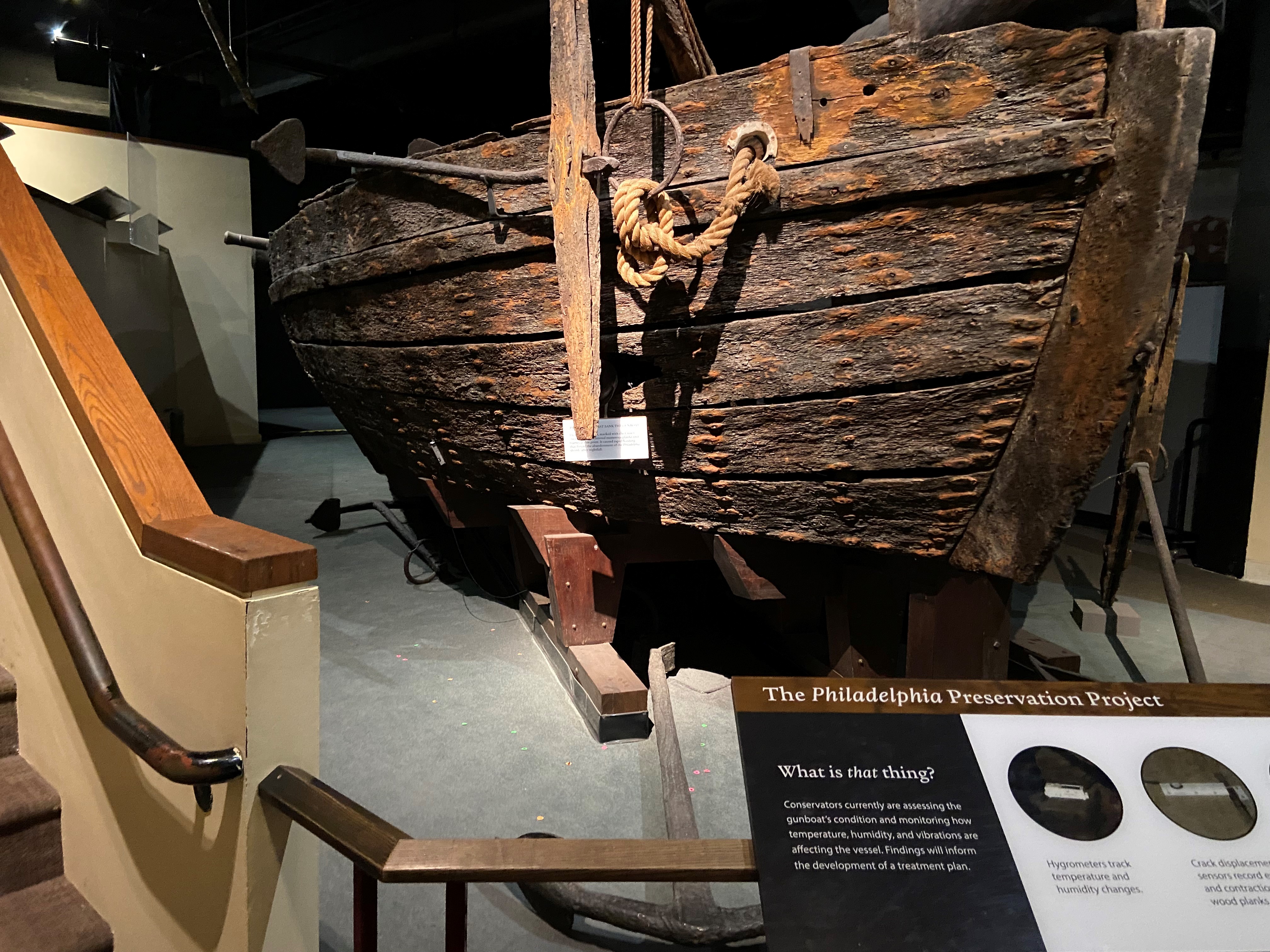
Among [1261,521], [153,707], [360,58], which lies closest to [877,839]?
[153,707]

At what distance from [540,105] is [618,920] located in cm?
542

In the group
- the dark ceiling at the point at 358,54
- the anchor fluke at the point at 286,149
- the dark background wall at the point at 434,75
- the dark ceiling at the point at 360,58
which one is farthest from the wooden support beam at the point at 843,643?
the dark ceiling at the point at 358,54

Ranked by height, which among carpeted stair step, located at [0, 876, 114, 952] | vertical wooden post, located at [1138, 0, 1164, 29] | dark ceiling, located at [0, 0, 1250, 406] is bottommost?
carpeted stair step, located at [0, 876, 114, 952]

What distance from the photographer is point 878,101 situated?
5.08 ft

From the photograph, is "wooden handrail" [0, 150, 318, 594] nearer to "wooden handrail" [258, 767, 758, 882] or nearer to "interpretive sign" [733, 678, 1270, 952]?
"wooden handrail" [258, 767, 758, 882]

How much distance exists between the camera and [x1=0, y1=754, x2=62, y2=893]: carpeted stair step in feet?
Answer: 4.71

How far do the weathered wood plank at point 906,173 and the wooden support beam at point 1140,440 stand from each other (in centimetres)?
48

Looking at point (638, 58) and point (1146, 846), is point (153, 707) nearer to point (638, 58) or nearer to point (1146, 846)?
point (1146, 846)

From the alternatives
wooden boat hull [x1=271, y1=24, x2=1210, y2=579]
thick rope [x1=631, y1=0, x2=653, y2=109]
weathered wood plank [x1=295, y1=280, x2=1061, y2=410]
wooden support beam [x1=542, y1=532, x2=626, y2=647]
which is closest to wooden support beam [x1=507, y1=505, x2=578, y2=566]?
wooden support beam [x1=542, y1=532, x2=626, y2=647]

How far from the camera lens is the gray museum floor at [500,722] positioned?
1491 mm

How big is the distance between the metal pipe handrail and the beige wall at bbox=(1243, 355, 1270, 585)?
3978 millimetres

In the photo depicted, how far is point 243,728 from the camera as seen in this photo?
991 millimetres

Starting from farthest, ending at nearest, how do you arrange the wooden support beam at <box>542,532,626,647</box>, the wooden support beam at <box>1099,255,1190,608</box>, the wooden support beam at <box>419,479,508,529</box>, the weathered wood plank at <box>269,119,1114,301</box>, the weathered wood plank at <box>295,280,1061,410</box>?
the wooden support beam at <box>419,479,508,529</box>, the wooden support beam at <box>542,532,626,647</box>, the wooden support beam at <box>1099,255,1190,608</box>, the weathered wood plank at <box>295,280,1061,410</box>, the weathered wood plank at <box>269,119,1114,301</box>

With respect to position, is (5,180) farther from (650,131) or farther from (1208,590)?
(1208,590)
